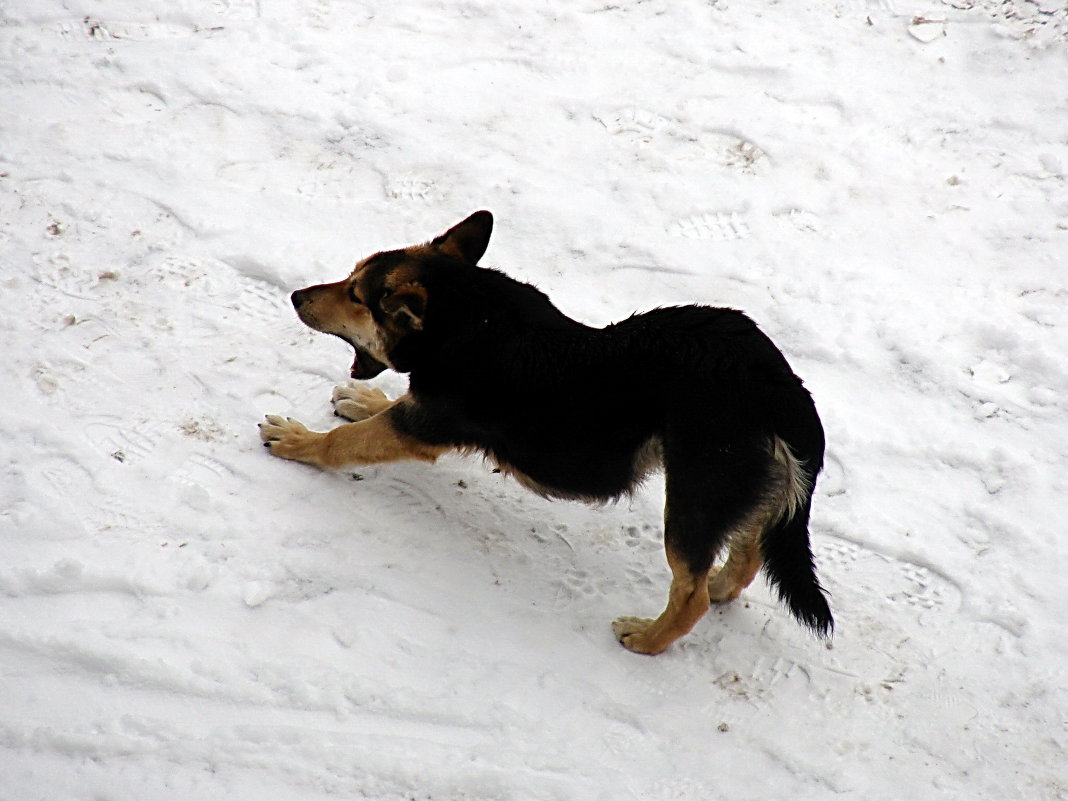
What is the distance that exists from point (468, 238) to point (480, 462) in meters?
1.10

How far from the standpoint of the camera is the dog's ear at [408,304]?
3.41 metres

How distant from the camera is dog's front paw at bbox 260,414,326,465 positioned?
387 cm

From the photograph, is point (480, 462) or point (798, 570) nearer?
point (798, 570)

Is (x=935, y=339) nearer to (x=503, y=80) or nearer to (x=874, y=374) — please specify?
(x=874, y=374)

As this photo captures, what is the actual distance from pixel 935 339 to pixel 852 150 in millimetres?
1598

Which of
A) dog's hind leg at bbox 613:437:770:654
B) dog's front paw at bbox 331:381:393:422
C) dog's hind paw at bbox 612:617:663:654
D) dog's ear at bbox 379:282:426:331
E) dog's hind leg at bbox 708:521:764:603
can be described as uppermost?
dog's ear at bbox 379:282:426:331

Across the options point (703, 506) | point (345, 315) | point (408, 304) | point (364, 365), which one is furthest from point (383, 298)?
point (703, 506)

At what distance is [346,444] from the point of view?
3.77m

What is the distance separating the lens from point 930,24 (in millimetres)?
6414

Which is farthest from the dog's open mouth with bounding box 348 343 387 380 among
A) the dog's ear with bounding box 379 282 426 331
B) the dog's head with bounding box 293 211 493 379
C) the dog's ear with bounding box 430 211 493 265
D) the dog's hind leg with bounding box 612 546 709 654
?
the dog's hind leg with bounding box 612 546 709 654

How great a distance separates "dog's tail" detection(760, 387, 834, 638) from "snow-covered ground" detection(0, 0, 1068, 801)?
1.75 ft

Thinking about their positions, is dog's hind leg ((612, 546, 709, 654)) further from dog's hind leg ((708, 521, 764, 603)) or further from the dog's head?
the dog's head

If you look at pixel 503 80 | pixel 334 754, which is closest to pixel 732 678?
pixel 334 754

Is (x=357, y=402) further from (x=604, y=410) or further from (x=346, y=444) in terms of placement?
(x=604, y=410)
